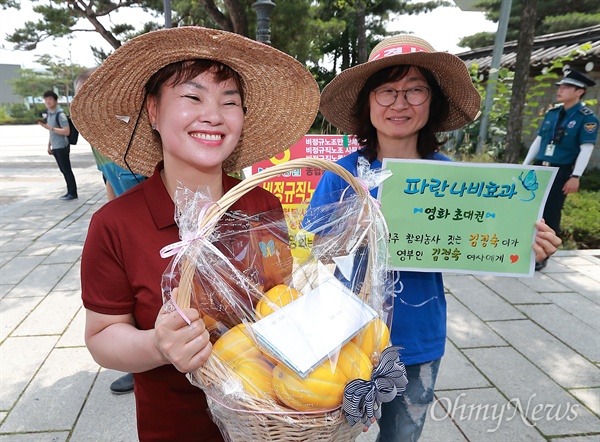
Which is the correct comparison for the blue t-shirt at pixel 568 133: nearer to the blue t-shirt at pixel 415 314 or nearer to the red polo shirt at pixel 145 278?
the blue t-shirt at pixel 415 314

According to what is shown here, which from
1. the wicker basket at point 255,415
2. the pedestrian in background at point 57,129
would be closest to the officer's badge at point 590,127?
the wicker basket at point 255,415

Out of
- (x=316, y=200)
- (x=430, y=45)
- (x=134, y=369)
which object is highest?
(x=430, y=45)

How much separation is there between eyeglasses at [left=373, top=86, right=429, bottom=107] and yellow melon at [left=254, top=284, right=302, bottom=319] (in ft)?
2.75

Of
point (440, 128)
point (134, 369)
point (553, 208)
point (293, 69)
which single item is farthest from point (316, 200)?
point (553, 208)

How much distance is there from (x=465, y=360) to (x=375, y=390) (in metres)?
2.47

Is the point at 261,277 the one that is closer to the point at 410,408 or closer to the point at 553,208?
the point at 410,408

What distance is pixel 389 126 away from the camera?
1.56 meters

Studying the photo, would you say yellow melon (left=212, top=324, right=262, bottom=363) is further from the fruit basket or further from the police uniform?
the police uniform

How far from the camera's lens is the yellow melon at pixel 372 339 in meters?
1.00

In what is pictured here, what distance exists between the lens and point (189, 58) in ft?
4.08

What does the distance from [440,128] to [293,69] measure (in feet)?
2.26

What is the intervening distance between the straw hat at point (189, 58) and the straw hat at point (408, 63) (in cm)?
24

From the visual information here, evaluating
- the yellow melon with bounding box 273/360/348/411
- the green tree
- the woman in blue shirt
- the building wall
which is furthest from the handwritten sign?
the building wall

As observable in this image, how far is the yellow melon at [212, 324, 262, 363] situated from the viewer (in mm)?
A: 952
